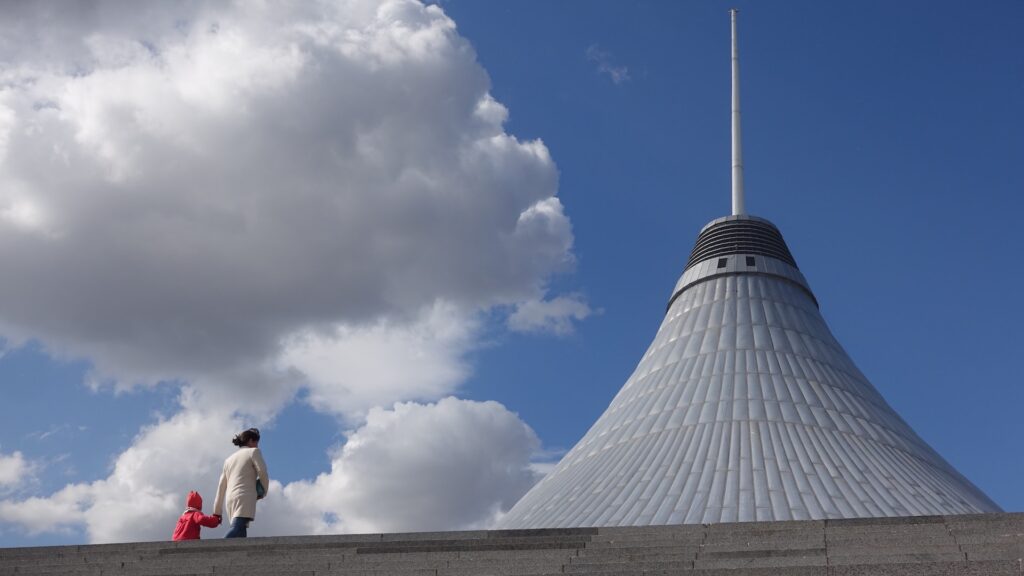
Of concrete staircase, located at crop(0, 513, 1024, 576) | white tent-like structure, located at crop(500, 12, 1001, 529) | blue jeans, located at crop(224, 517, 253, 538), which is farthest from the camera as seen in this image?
white tent-like structure, located at crop(500, 12, 1001, 529)

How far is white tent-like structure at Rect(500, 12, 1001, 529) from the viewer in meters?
23.0

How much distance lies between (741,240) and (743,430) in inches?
312

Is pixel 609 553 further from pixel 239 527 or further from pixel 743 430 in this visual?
pixel 743 430

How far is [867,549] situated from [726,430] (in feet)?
54.0

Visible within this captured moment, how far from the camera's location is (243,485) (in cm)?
1153

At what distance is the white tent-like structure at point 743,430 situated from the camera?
75.5ft

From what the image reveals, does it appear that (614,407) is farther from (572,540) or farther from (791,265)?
(572,540)

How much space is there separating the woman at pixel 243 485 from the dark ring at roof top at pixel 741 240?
Result: 22.1 metres

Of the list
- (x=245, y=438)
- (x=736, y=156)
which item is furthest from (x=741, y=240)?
(x=245, y=438)

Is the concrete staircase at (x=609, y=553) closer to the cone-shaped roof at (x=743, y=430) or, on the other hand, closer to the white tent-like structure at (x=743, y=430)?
the cone-shaped roof at (x=743, y=430)

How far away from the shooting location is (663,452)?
83.7ft

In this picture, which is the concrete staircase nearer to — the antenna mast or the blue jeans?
the blue jeans

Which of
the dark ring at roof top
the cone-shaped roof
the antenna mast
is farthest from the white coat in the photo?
the antenna mast

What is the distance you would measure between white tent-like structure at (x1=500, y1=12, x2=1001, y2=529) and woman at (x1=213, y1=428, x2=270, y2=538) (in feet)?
38.7
